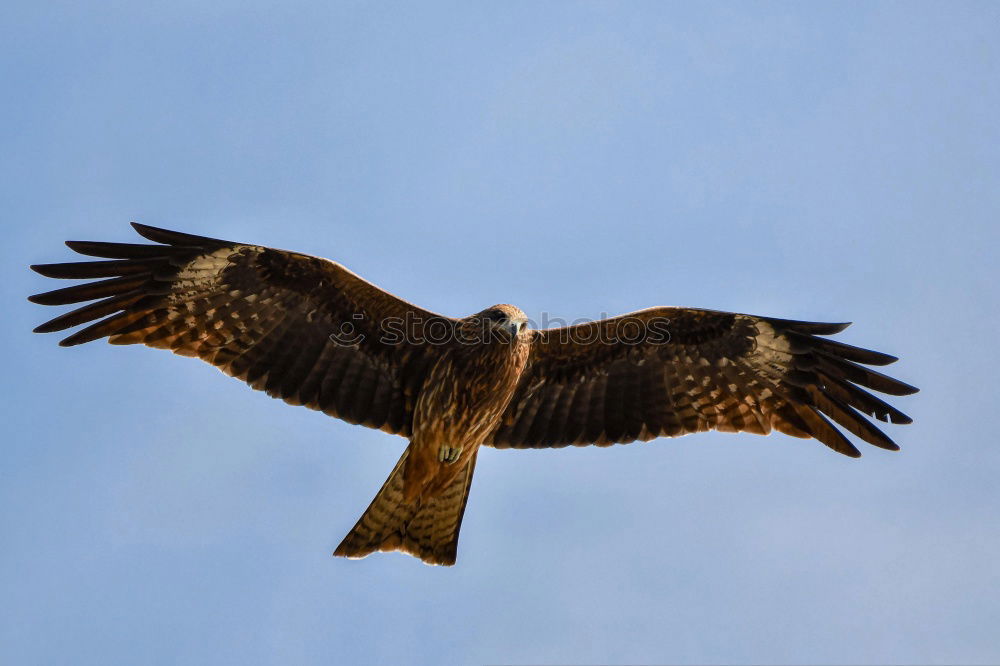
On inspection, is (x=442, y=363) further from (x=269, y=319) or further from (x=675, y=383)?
(x=675, y=383)

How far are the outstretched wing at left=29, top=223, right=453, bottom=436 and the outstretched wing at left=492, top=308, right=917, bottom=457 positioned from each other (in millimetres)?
1210

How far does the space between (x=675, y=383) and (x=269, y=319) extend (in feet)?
12.1

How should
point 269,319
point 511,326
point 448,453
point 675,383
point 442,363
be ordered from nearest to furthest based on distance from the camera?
point 511,326, point 448,453, point 442,363, point 269,319, point 675,383

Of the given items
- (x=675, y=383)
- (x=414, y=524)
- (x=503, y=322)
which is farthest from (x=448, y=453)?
(x=675, y=383)

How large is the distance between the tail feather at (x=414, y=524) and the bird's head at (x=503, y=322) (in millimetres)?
1257

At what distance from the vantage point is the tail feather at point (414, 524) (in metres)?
Result: 9.65

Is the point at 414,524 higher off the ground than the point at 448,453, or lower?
lower

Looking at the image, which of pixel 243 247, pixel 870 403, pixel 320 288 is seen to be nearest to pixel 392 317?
pixel 320 288

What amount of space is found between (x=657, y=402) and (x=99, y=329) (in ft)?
16.1

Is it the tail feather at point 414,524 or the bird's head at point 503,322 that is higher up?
the bird's head at point 503,322

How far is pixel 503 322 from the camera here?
9.15 m

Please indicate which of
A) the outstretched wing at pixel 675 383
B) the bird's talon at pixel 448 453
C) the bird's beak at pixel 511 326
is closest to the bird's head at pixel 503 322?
the bird's beak at pixel 511 326

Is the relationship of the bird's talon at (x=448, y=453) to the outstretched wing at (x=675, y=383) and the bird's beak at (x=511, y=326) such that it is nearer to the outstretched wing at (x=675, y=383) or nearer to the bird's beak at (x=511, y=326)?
the outstretched wing at (x=675, y=383)

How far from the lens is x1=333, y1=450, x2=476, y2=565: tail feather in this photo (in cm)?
965
